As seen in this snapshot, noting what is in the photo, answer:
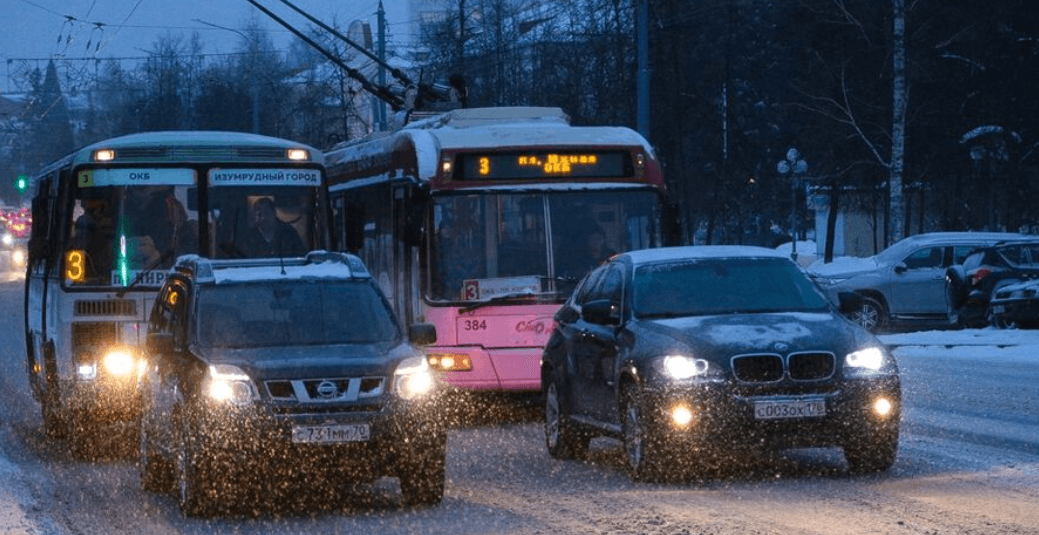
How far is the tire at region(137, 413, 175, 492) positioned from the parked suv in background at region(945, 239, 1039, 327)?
66.6 ft

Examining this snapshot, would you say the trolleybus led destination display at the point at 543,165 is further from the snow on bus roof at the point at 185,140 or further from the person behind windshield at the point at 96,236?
the person behind windshield at the point at 96,236

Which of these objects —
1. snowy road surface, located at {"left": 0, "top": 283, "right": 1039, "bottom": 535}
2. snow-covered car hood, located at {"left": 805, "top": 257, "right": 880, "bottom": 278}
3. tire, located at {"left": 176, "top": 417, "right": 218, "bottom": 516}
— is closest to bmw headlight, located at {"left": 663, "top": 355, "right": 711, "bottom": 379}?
snowy road surface, located at {"left": 0, "top": 283, "right": 1039, "bottom": 535}

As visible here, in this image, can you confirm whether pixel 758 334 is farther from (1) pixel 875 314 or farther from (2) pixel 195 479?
(1) pixel 875 314

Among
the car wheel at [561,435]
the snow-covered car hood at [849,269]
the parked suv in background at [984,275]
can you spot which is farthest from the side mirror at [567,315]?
the snow-covered car hood at [849,269]

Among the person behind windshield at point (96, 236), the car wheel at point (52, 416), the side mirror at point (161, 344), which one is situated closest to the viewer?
the side mirror at point (161, 344)

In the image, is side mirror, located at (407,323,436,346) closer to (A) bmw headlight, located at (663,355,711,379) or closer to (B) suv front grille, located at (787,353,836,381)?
(A) bmw headlight, located at (663,355,711,379)

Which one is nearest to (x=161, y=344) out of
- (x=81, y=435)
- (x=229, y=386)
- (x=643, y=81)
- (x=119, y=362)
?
(x=229, y=386)

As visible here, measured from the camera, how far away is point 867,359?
12164 mm

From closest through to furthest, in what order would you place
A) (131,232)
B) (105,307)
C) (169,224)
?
1. (105,307)
2. (131,232)
3. (169,224)

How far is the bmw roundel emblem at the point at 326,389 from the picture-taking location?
11.2 m

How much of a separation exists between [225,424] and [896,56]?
34879 millimetres

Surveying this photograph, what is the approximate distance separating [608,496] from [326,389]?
1.78m

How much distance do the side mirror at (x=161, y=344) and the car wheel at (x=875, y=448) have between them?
4.26 m

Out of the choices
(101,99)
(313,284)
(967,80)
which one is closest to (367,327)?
(313,284)
